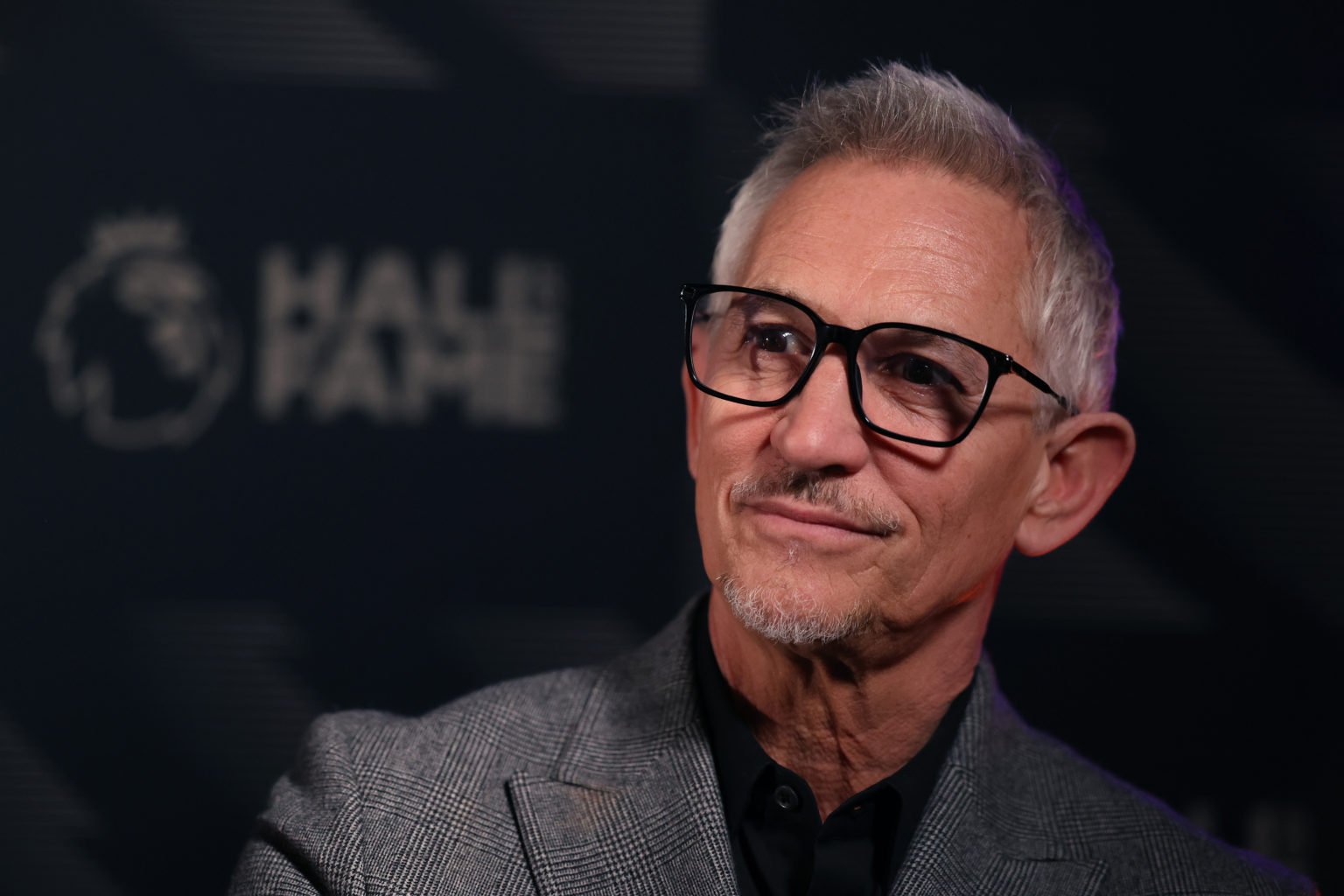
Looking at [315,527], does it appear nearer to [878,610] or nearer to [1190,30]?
[878,610]

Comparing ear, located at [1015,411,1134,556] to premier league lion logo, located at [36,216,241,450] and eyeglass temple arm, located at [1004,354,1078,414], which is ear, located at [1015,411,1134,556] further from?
premier league lion logo, located at [36,216,241,450]

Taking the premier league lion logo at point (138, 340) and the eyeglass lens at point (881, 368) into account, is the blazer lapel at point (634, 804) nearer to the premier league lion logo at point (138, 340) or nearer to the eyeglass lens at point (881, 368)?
the eyeglass lens at point (881, 368)

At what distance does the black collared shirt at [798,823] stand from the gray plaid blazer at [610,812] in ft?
0.10

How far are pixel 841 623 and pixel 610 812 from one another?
1.10 feet

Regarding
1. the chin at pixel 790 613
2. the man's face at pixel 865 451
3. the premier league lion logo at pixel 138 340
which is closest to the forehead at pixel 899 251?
the man's face at pixel 865 451

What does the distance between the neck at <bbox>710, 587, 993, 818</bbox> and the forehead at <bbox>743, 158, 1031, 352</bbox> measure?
356 millimetres

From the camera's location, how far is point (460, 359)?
7.66 ft

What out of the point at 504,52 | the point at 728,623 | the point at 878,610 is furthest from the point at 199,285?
the point at 878,610

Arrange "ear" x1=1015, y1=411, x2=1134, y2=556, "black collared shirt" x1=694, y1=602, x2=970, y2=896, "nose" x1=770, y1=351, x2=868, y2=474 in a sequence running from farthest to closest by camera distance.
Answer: "ear" x1=1015, y1=411, x2=1134, y2=556 → "black collared shirt" x1=694, y1=602, x2=970, y2=896 → "nose" x1=770, y1=351, x2=868, y2=474

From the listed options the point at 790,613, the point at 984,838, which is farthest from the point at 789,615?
the point at 984,838

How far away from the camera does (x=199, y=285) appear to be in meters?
2.28

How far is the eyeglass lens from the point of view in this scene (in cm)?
A: 143

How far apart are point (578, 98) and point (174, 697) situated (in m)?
1.22

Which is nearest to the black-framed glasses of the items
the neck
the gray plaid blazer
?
the neck
